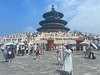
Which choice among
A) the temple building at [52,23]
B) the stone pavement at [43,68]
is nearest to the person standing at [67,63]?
the stone pavement at [43,68]

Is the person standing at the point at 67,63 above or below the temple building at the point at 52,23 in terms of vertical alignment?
below

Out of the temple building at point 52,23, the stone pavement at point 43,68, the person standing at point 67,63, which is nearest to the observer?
the person standing at point 67,63

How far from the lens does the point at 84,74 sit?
6070 mm

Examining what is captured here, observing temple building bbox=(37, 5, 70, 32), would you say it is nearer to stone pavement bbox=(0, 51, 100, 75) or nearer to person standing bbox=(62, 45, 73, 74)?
stone pavement bbox=(0, 51, 100, 75)

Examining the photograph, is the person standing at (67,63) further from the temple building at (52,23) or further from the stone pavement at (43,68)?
the temple building at (52,23)

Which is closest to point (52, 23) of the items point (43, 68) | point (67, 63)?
point (43, 68)

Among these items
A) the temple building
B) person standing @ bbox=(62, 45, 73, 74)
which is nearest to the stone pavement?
person standing @ bbox=(62, 45, 73, 74)

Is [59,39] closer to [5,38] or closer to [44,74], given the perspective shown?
[5,38]

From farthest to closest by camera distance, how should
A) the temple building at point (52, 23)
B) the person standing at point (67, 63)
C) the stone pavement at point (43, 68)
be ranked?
the temple building at point (52, 23), the stone pavement at point (43, 68), the person standing at point (67, 63)

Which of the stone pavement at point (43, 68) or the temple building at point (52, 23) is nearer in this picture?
the stone pavement at point (43, 68)

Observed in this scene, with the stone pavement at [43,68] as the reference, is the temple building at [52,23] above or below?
above

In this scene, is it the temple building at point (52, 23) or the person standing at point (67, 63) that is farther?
the temple building at point (52, 23)

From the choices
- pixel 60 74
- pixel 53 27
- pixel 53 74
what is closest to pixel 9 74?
pixel 53 74

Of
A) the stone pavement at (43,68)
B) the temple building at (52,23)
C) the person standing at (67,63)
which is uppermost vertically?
the temple building at (52,23)
